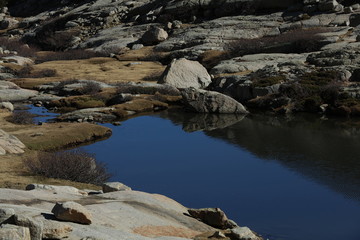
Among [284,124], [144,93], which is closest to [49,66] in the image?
[144,93]

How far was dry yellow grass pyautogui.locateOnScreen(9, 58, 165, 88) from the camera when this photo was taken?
6669 centimetres

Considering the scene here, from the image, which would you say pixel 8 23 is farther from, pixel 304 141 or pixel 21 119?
pixel 304 141

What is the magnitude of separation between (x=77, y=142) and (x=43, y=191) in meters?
18.9

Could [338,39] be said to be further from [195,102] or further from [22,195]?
[22,195]

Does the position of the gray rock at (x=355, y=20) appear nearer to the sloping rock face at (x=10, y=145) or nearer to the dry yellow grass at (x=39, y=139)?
the dry yellow grass at (x=39, y=139)

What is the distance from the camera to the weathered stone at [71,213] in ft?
42.4

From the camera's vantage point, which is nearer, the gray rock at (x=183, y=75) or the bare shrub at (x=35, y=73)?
the gray rock at (x=183, y=75)

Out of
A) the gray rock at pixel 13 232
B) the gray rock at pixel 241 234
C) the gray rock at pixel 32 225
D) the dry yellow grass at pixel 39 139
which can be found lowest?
the dry yellow grass at pixel 39 139

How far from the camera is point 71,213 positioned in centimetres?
1296

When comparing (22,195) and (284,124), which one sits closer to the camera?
(22,195)

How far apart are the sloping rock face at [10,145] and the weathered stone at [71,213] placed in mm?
16421

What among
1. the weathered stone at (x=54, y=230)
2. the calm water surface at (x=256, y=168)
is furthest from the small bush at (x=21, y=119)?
the weathered stone at (x=54, y=230)

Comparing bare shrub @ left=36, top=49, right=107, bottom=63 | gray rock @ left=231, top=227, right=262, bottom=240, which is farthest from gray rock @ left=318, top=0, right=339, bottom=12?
gray rock @ left=231, top=227, right=262, bottom=240

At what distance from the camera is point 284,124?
1737 inches
